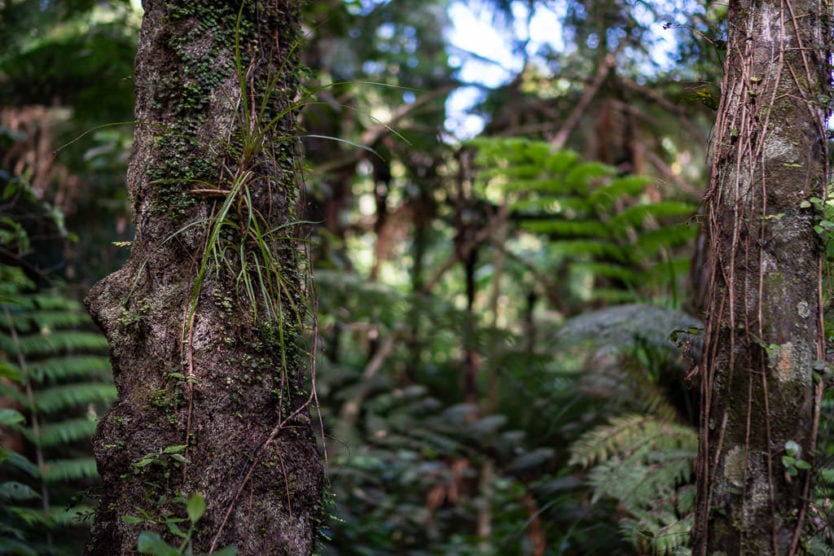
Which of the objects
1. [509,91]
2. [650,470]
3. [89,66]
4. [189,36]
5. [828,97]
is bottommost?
[650,470]

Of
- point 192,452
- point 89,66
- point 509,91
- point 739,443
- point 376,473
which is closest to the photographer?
point 192,452

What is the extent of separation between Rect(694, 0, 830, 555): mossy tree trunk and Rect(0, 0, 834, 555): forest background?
0.10 metres

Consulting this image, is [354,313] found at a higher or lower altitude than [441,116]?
lower

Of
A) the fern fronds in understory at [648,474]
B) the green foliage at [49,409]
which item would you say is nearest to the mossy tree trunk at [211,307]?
the green foliage at [49,409]

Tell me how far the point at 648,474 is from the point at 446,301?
2785mm

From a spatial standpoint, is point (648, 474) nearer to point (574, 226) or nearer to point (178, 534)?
point (178, 534)

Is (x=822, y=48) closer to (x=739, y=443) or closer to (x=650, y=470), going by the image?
(x=739, y=443)

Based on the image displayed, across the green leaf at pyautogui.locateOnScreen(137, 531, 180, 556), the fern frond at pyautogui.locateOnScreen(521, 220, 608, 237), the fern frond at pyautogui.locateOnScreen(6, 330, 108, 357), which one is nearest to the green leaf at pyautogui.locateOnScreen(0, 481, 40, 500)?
the fern frond at pyautogui.locateOnScreen(6, 330, 108, 357)

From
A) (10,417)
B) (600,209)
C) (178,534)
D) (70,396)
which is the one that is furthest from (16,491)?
(600,209)

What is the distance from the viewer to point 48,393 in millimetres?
2930

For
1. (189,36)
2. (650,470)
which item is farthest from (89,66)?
(650,470)

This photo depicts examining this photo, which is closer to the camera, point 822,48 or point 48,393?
point 822,48

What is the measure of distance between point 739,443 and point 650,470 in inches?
45.5

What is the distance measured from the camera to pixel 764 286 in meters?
1.54
